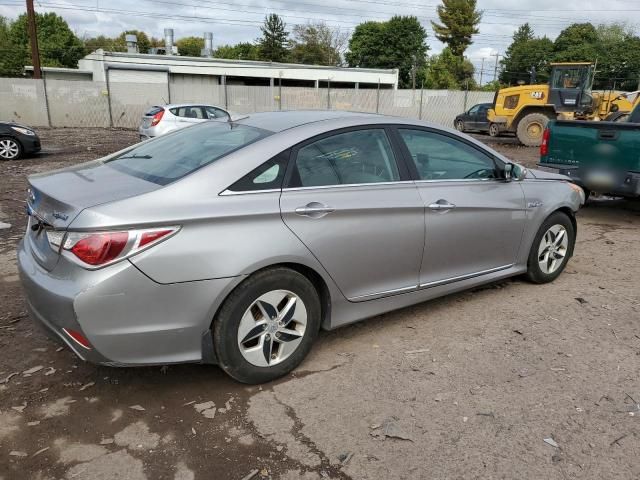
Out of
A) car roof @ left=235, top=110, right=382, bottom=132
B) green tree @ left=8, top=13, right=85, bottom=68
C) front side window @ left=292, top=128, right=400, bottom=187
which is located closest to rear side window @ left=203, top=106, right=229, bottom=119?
car roof @ left=235, top=110, right=382, bottom=132

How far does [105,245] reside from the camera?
262 centimetres

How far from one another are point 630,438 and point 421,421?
1.06 meters

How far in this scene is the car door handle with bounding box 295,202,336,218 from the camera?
3.17 meters

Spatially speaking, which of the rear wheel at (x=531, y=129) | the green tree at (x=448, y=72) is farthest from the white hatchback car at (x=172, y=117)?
the green tree at (x=448, y=72)

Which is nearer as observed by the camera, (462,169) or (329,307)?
(329,307)

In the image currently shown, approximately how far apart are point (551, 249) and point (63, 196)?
13.3 feet

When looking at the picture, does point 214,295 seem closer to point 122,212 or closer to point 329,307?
point 122,212

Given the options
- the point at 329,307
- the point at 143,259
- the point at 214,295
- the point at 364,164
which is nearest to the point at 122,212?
the point at 143,259

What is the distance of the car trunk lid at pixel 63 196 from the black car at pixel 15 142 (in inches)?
427

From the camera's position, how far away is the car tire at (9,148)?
1254 centimetres

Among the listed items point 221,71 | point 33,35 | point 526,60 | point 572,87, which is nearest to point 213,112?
point 572,87

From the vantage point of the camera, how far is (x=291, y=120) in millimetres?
3641

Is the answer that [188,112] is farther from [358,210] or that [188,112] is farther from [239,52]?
[239,52]

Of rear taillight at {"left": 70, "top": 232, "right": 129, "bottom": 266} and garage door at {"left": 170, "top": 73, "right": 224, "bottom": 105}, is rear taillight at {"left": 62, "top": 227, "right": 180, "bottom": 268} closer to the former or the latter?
rear taillight at {"left": 70, "top": 232, "right": 129, "bottom": 266}
